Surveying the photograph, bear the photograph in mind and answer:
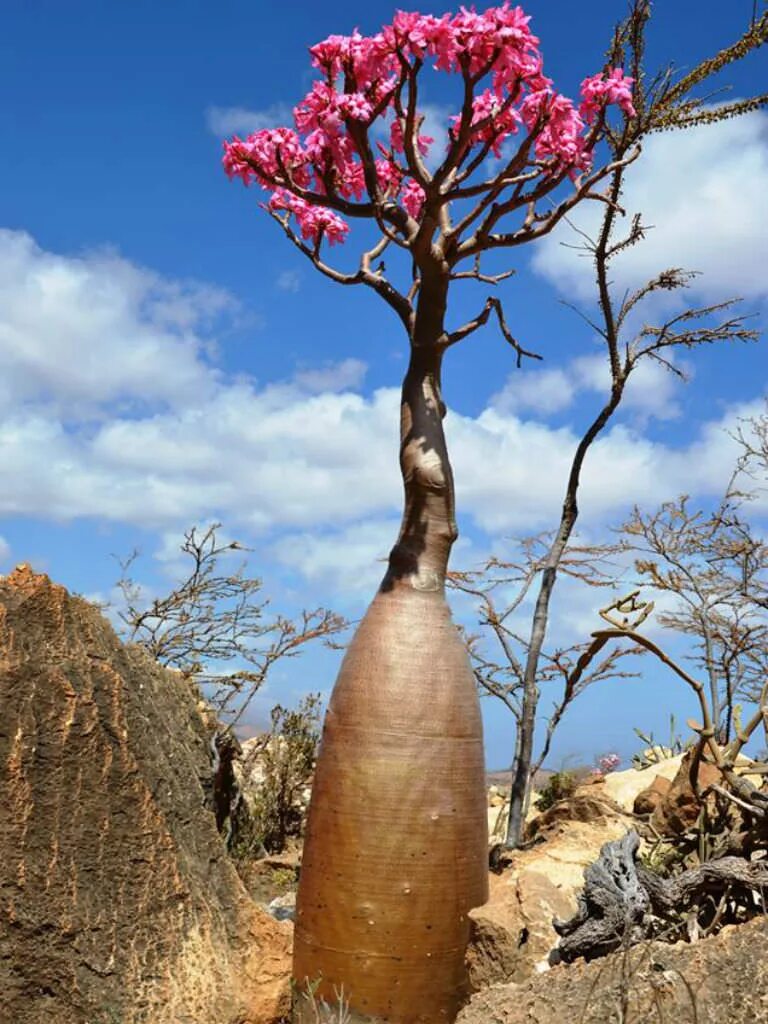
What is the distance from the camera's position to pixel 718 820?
3740 mm

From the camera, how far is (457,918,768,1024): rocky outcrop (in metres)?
2.40

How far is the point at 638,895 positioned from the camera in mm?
3199

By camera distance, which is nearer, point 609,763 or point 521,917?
point 521,917

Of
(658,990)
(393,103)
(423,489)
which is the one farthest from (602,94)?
(658,990)

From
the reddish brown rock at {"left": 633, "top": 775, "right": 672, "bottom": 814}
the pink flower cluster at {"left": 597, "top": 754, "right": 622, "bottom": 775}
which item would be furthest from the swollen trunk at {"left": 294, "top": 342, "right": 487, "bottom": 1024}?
the pink flower cluster at {"left": 597, "top": 754, "right": 622, "bottom": 775}

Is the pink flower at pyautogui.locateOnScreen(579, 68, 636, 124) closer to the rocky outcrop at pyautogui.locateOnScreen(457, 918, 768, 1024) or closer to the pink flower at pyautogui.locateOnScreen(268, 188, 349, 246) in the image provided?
the pink flower at pyautogui.locateOnScreen(268, 188, 349, 246)

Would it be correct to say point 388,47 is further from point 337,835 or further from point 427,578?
point 337,835

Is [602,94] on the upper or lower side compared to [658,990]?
upper

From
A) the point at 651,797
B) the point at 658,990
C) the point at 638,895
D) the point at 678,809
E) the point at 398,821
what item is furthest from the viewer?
the point at 651,797

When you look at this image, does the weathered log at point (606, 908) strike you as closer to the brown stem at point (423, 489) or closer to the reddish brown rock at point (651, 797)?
the brown stem at point (423, 489)

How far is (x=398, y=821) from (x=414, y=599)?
85 cm

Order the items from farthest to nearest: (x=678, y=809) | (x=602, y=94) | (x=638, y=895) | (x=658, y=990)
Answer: (x=602, y=94)
(x=678, y=809)
(x=638, y=895)
(x=658, y=990)

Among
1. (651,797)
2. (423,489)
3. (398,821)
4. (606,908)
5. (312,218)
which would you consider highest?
(312,218)

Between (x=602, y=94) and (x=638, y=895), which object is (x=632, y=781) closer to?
(x=638, y=895)
